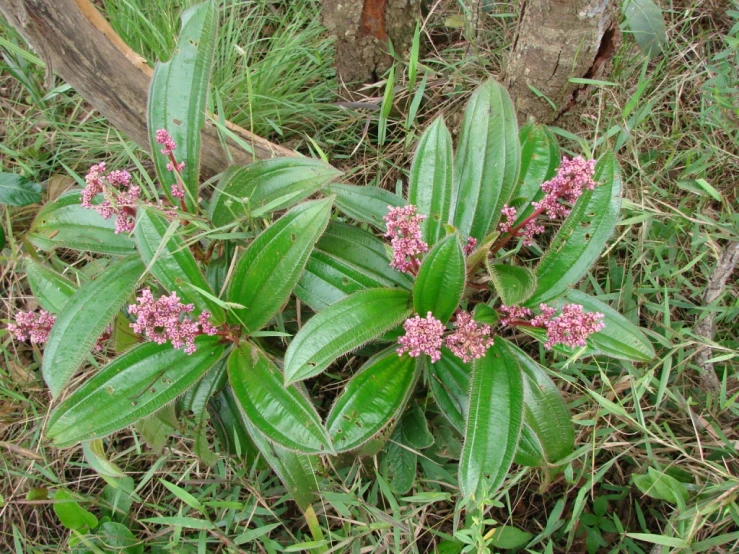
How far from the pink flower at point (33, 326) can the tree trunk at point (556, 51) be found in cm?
175

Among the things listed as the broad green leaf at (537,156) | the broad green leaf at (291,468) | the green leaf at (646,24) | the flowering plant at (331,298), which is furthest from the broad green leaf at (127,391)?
the green leaf at (646,24)

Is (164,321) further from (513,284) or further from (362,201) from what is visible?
(513,284)

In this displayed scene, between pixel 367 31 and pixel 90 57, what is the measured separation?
3.65 ft

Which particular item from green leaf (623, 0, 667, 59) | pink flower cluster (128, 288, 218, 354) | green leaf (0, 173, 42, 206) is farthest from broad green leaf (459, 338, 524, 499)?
green leaf (0, 173, 42, 206)

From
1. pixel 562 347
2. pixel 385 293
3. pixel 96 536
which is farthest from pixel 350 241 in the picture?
pixel 96 536

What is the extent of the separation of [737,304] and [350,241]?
1.30 meters

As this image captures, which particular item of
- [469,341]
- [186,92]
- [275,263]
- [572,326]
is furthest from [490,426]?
[186,92]

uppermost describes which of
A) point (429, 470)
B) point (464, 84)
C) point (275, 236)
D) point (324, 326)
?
point (464, 84)

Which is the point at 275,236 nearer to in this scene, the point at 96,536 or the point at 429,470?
the point at 429,470

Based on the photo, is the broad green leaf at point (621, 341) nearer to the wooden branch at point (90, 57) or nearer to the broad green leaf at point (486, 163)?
the broad green leaf at point (486, 163)

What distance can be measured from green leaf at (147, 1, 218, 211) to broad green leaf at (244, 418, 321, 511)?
0.73m

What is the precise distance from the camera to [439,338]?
4.83 ft

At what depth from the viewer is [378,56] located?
260 centimetres

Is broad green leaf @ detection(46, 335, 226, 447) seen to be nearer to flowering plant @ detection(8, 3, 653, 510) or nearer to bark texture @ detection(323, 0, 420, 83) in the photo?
flowering plant @ detection(8, 3, 653, 510)
